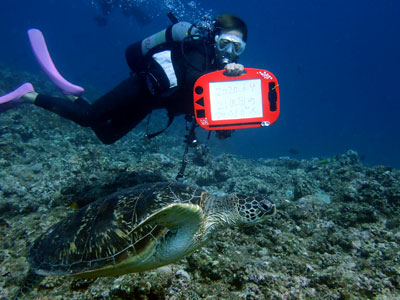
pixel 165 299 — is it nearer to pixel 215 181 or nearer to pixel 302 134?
pixel 215 181

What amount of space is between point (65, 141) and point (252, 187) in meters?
5.72

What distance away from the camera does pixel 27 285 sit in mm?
1719

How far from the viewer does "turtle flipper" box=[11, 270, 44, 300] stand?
1.69 meters

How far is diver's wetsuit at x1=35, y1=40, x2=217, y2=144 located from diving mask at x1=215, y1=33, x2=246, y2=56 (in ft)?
0.67

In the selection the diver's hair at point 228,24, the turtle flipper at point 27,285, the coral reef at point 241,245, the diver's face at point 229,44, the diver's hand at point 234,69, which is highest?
the diver's hair at point 228,24

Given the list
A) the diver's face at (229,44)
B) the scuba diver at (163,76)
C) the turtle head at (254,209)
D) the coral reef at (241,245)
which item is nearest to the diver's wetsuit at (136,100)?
the scuba diver at (163,76)

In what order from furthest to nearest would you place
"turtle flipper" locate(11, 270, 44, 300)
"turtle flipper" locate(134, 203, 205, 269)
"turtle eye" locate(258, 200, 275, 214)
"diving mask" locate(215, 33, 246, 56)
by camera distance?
"diving mask" locate(215, 33, 246, 56) → "turtle eye" locate(258, 200, 275, 214) → "turtle flipper" locate(11, 270, 44, 300) → "turtle flipper" locate(134, 203, 205, 269)

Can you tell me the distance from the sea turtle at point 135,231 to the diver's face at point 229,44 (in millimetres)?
2045

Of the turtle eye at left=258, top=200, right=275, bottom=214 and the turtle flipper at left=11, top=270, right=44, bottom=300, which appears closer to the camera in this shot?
the turtle flipper at left=11, top=270, right=44, bottom=300

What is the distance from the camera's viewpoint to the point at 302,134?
70000 millimetres

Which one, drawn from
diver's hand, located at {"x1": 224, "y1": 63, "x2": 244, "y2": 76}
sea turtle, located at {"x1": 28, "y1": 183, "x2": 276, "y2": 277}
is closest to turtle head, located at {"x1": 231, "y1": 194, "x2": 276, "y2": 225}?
sea turtle, located at {"x1": 28, "y1": 183, "x2": 276, "y2": 277}

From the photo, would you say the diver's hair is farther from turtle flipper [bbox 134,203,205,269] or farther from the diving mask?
turtle flipper [bbox 134,203,205,269]

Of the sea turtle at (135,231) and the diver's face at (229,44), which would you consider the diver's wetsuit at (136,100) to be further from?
the sea turtle at (135,231)

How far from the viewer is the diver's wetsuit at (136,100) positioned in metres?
2.96
